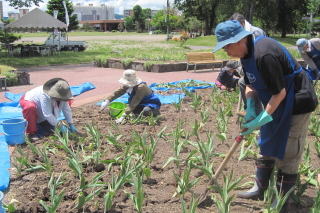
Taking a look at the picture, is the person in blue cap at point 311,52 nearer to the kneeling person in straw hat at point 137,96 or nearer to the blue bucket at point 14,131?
the kneeling person in straw hat at point 137,96

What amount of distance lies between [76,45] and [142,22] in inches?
3057

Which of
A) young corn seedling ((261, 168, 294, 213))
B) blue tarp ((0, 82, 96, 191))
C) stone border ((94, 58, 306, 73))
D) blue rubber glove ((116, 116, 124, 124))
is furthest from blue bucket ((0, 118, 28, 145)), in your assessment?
stone border ((94, 58, 306, 73))

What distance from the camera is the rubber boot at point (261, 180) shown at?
254cm

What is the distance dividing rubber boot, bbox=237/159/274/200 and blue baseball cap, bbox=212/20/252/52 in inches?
39.1

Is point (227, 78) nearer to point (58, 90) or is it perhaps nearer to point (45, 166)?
point (58, 90)

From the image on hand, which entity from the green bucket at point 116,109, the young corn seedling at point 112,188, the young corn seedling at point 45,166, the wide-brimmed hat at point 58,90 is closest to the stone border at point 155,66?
the green bucket at point 116,109

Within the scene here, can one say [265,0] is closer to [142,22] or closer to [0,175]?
[0,175]

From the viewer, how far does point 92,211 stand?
7.91ft

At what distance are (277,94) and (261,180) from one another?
0.81 m

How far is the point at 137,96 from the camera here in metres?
4.74

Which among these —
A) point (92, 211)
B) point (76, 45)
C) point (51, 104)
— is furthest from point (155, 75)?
point (76, 45)

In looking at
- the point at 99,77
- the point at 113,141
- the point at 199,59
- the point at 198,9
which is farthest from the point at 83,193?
the point at 198,9

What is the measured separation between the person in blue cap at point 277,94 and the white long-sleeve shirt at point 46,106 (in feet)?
7.82

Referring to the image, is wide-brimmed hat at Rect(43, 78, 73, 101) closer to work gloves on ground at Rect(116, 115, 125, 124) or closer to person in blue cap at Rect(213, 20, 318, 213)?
work gloves on ground at Rect(116, 115, 125, 124)
